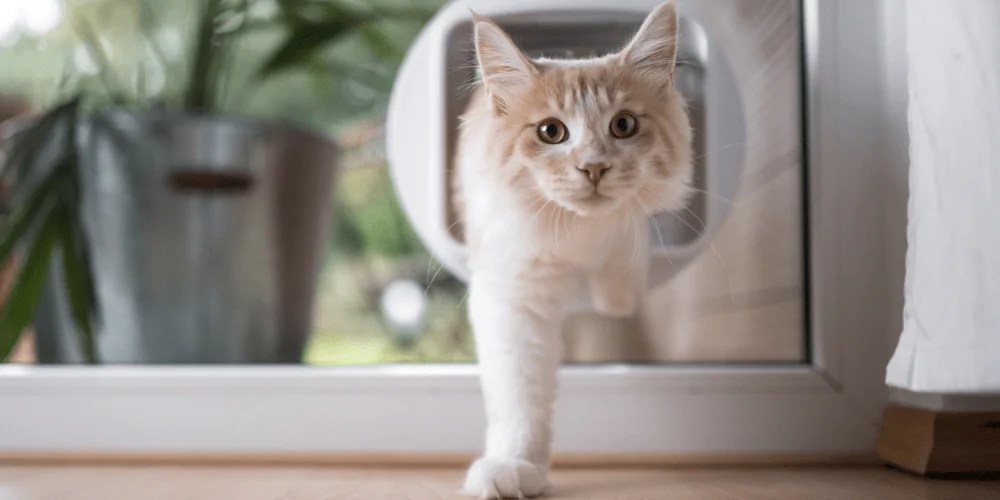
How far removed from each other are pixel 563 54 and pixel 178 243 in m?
0.70

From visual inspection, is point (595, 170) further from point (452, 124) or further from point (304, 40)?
point (304, 40)

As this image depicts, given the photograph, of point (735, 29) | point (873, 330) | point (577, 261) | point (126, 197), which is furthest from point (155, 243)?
point (873, 330)

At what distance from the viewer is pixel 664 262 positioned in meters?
1.07

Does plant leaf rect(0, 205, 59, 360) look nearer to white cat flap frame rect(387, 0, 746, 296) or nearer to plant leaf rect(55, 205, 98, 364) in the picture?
plant leaf rect(55, 205, 98, 364)

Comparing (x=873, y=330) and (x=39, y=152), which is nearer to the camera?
(x=873, y=330)

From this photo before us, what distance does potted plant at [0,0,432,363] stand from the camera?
3.80ft

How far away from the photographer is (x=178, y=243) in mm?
1209

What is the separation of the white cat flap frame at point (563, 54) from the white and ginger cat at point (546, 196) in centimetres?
13

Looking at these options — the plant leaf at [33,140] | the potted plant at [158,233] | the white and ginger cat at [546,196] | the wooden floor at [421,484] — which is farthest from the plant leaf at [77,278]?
the white and ginger cat at [546,196]

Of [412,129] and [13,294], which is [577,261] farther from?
[13,294]

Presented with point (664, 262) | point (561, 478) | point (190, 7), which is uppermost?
point (190, 7)

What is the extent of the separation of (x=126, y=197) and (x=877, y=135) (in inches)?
46.2

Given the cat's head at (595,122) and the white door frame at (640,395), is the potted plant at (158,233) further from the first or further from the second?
the cat's head at (595,122)

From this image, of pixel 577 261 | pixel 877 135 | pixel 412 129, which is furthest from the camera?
pixel 412 129
